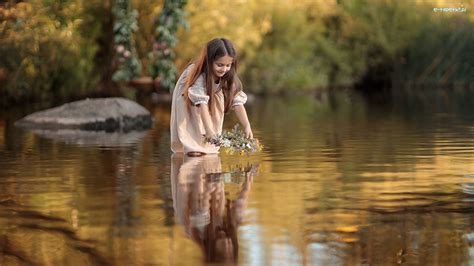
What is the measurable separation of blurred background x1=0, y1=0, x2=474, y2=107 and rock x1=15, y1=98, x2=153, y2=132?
644 cm

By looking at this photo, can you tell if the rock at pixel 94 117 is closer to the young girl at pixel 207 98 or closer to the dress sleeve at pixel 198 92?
the young girl at pixel 207 98

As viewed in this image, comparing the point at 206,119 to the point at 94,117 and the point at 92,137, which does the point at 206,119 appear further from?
the point at 94,117

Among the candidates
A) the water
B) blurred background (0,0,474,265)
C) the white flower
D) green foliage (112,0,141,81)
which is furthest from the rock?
the white flower

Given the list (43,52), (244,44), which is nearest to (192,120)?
(43,52)

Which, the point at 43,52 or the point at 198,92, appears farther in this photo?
the point at 43,52

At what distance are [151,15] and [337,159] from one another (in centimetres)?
1936

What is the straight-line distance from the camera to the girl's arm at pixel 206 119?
12242 millimetres

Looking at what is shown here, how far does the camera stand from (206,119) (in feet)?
40.2

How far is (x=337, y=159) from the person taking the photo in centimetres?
1245

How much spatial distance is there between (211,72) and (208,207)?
380 cm

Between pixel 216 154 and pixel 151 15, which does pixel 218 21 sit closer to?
pixel 151 15

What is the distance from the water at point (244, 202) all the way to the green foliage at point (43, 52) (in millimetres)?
9580

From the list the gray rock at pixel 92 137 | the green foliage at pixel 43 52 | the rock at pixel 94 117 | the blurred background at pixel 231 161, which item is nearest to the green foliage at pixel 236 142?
the blurred background at pixel 231 161

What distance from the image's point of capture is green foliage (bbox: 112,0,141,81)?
1108 inches
